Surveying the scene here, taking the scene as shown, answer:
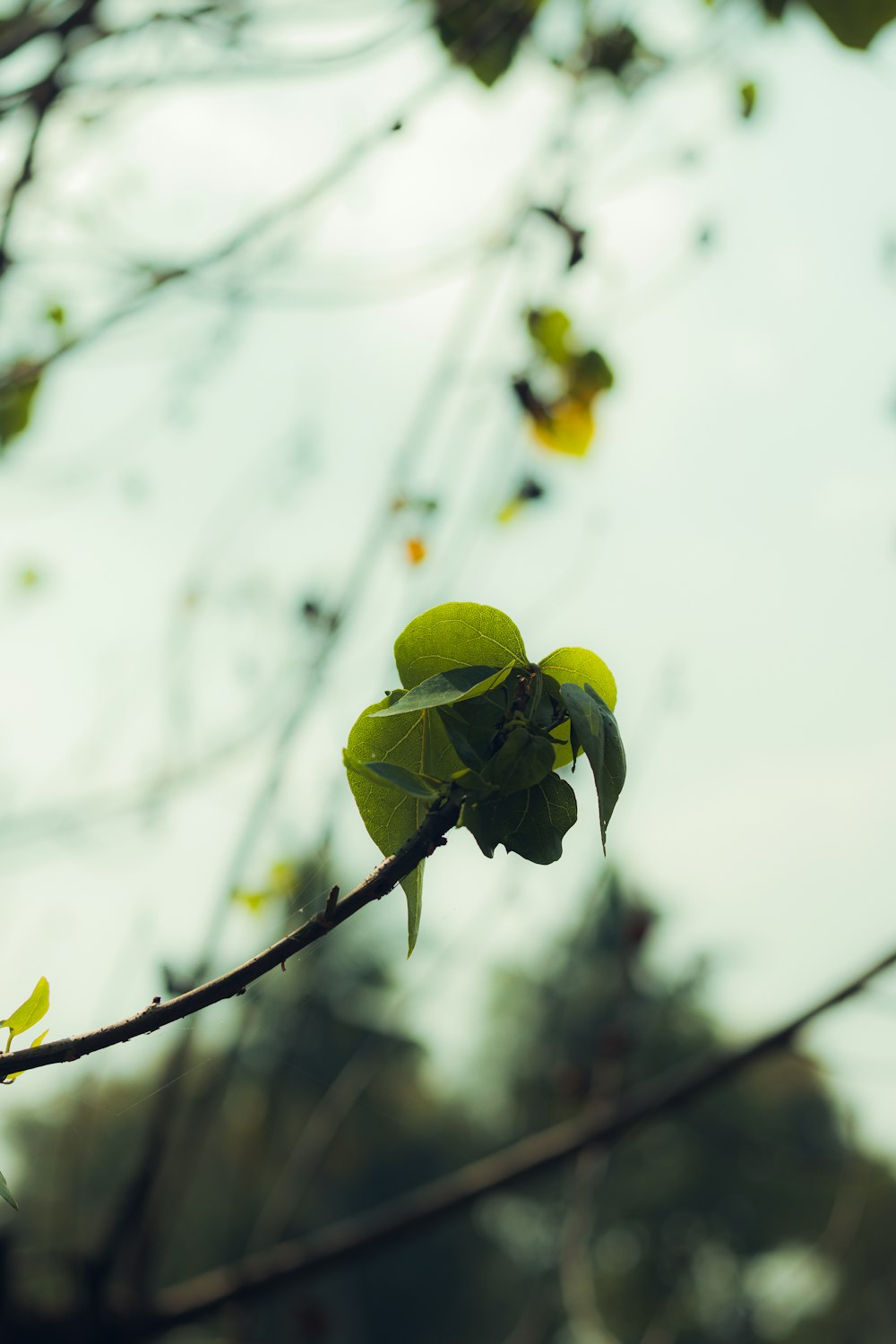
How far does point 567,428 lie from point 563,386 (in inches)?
5.0

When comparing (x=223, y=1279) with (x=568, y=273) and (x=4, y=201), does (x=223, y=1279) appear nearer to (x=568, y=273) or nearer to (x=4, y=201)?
(x=4, y=201)

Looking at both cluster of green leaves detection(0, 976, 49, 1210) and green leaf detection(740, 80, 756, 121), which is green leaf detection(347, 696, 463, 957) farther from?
green leaf detection(740, 80, 756, 121)

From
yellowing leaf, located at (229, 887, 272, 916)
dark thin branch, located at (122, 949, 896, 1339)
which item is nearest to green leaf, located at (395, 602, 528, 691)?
dark thin branch, located at (122, 949, 896, 1339)

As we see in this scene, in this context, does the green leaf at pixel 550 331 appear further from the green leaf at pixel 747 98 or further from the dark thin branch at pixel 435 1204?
the dark thin branch at pixel 435 1204

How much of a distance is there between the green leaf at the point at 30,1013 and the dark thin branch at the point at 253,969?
0.21ft

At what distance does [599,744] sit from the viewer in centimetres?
46

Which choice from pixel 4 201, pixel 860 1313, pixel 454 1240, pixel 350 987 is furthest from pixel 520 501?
pixel 454 1240

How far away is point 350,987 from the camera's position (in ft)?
59.2

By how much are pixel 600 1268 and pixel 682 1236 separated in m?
2.08

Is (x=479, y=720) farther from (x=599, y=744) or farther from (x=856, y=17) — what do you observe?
(x=856, y=17)

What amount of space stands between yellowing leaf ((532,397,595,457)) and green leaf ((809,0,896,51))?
2.83 ft

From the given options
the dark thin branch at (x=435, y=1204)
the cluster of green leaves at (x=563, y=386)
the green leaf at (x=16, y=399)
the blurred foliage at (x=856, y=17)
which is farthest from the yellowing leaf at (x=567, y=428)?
the dark thin branch at (x=435, y=1204)

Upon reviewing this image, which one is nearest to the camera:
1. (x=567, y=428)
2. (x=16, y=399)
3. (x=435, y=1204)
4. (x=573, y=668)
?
(x=573, y=668)

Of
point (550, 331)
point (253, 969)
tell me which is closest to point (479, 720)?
point (253, 969)
